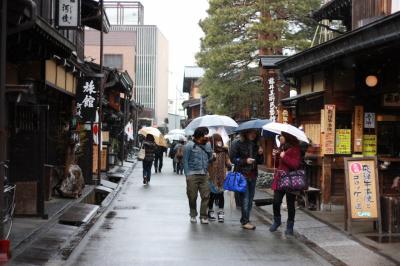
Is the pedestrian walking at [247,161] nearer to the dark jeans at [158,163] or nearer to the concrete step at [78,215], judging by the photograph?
the concrete step at [78,215]

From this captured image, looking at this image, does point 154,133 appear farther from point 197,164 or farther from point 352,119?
point 197,164

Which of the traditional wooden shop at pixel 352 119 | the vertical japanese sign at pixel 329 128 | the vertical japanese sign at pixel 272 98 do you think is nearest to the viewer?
the traditional wooden shop at pixel 352 119

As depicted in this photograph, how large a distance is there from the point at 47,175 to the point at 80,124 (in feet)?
17.5

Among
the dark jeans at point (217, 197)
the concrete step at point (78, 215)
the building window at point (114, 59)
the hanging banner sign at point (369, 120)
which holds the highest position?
the building window at point (114, 59)

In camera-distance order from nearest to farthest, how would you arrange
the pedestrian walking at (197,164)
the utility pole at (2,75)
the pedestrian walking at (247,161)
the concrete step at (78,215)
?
the utility pole at (2,75), the pedestrian walking at (247,161), the pedestrian walking at (197,164), the concrete step at (78,215)

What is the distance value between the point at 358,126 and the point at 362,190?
3596 millimetres

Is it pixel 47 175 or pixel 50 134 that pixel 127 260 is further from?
pixel 50 134

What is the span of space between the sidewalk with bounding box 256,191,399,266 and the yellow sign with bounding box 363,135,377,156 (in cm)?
203

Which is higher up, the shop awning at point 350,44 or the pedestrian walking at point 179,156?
the shop awning at point 350,44

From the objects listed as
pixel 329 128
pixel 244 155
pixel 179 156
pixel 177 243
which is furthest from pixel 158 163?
pixel 177 243

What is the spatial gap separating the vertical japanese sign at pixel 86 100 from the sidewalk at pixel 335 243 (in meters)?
7.58

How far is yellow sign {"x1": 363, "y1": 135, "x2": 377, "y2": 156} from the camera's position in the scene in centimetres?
1423

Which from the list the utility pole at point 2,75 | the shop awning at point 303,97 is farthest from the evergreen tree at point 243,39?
the utility pole at point 2,75

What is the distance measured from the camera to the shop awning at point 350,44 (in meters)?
9.60
